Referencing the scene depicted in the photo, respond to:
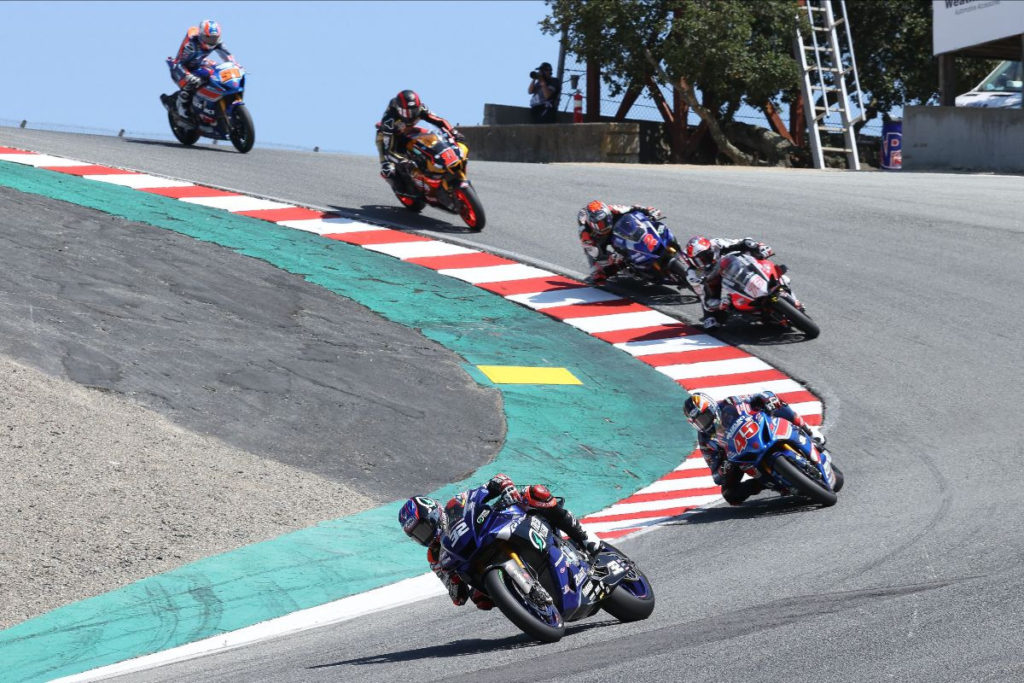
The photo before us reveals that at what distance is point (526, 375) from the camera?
15.2 m

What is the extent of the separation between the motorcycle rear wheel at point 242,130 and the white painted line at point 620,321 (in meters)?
9.54

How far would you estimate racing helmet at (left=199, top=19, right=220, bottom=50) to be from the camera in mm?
24156

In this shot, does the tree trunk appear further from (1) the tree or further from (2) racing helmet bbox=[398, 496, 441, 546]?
(2) racing helmet bbox=[398, 496, 441, 546]

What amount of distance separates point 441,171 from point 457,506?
515 inches

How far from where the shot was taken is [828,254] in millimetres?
19938

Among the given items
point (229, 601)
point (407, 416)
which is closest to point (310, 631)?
point (229, 601)

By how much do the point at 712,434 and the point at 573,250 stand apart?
1053 cm

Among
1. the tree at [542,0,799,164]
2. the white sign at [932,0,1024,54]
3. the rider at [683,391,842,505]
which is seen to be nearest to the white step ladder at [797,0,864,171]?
the tree at [542,0,799,164]

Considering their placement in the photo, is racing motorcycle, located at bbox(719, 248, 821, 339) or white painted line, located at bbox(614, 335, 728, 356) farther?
white painted line, located at bbox(614, 335, 728, 356)

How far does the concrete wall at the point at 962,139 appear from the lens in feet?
91.7

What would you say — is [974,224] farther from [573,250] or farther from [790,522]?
[790,522]

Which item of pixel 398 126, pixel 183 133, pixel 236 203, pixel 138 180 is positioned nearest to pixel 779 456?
pixel 398 126

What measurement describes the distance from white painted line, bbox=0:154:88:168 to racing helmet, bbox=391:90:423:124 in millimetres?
6111

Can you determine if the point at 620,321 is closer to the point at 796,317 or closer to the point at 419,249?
the point at 796,317
